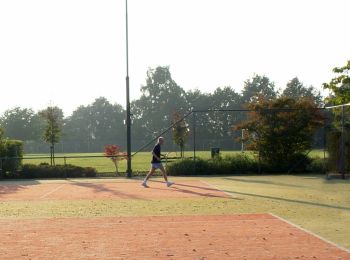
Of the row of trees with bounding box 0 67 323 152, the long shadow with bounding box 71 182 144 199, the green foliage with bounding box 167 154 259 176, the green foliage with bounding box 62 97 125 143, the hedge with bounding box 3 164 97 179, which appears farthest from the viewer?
the green foliage with bounding box 62 97 125 143

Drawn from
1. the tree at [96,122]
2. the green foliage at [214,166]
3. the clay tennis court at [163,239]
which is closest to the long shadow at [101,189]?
the clay tennis court at [163,239]

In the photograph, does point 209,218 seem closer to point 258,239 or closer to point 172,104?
point 258,239

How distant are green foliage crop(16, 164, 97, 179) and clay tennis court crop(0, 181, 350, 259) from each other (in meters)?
12.0

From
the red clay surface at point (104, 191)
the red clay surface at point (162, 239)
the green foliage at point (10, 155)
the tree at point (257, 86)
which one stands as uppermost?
the tree at point (257, 86)

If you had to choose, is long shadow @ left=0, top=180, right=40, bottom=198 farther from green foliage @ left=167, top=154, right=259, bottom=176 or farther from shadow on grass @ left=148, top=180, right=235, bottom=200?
green foliage @ left=167, top=154, right=259, bottom=176

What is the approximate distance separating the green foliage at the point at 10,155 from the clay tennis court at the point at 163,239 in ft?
39.8

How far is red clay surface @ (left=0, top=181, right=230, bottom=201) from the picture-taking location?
14852mm

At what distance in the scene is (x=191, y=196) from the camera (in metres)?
14.5

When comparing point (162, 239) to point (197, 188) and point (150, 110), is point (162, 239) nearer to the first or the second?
point (197, 188)

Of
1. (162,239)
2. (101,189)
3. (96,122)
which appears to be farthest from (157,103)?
(162,239)

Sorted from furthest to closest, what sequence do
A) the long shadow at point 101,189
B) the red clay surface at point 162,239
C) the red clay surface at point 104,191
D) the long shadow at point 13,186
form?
the long shadow at point 13,186 < the long shadow at point 101,189 < the red clay surface at point 104,191 < the red clay surface at point 162,239

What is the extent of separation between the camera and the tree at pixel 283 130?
22875 millimetres

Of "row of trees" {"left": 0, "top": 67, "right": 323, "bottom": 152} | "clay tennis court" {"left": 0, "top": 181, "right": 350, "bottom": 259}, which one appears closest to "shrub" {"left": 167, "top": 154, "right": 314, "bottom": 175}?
"clay tennis court" {"left": 0, "top": 181, "right": 350, "bottom": 259}

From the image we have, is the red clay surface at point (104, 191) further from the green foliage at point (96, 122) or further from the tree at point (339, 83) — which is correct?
the green foliage at point (96, 122)
